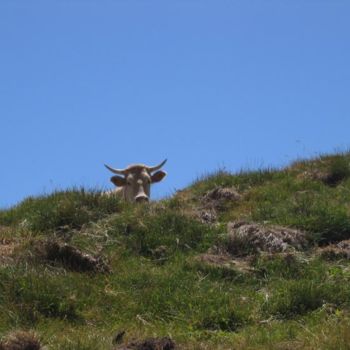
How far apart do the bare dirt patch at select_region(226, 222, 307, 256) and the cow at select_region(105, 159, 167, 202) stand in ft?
24.9

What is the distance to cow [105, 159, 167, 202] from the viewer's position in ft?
55.0

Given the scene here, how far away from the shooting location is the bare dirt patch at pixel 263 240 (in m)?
8.41

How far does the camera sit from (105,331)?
6.50m

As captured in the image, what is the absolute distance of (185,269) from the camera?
7.95 meters

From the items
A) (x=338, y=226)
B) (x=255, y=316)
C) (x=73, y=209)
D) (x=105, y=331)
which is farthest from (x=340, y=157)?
(x=105, y=331)

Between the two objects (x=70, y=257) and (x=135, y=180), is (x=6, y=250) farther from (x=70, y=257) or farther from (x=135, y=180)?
(x=135, y=180)

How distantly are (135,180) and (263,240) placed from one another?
878 cm

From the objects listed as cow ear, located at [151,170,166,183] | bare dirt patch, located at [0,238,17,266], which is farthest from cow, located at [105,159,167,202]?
bare dirt patch, located at [0,238,17,266]

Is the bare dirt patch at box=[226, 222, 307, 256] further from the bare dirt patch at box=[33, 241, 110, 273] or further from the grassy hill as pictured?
the bare dirt patch at box=[33, 241, 110, 273]

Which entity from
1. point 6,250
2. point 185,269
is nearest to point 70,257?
point 6,250

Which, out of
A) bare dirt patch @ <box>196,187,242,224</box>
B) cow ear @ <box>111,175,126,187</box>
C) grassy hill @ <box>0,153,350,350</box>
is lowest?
grassy hill @ <box>0,153,350,350</box>

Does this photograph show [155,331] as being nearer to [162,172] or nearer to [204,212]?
[204,212]

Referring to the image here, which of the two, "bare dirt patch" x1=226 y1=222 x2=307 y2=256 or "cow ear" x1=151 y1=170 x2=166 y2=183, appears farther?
"cow ear" x1=151 y1=170 x2=166 y2=183

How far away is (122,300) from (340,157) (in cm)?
525
